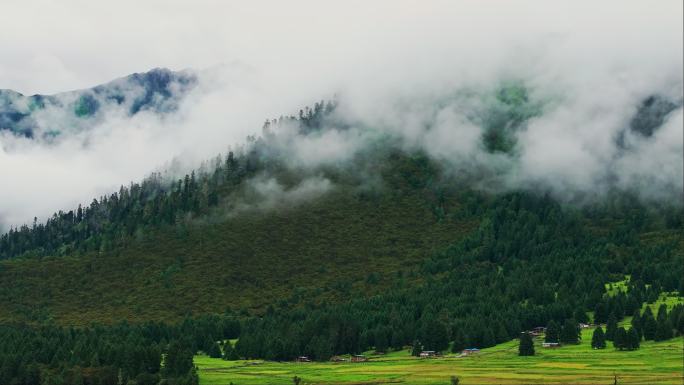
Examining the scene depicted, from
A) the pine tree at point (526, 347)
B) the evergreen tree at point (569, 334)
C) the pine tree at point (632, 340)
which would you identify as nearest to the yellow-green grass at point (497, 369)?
the pine tree at point (632, 340)

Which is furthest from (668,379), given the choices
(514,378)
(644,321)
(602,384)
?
(644,321)

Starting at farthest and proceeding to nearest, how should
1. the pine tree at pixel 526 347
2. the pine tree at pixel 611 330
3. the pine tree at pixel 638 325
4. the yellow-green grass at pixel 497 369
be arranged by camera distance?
the pine tree at pixel 611 330 < the pine tree at pixel 638 325 < the pine tree at pixel 526 347 < the yellow-green grass at pixel 497 369

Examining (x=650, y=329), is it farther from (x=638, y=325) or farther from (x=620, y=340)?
(x=620, y=340)

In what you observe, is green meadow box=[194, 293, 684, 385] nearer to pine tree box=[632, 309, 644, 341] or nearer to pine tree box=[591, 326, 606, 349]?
pine tree box=[591, 326, 606, 349]

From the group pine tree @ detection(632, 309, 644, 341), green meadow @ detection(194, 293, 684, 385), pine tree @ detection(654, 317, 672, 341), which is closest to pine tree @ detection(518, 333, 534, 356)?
green meadow @ detection(194, 293, 684, 385)

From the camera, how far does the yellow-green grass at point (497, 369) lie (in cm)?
14125

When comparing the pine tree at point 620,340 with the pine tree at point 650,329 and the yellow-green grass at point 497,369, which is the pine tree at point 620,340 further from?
the pine tree at point 650,329

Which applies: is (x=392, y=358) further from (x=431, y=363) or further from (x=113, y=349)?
(x=113, y=349)

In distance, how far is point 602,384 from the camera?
130 meters

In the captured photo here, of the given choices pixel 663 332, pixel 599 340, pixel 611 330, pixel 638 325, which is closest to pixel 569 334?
pixel 611 330

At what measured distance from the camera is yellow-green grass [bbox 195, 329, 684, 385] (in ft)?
463

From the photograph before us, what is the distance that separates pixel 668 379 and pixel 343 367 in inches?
3030

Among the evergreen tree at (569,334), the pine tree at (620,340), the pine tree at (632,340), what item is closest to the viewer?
the pine tree at (632,340)

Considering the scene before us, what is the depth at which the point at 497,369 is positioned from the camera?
528ft
